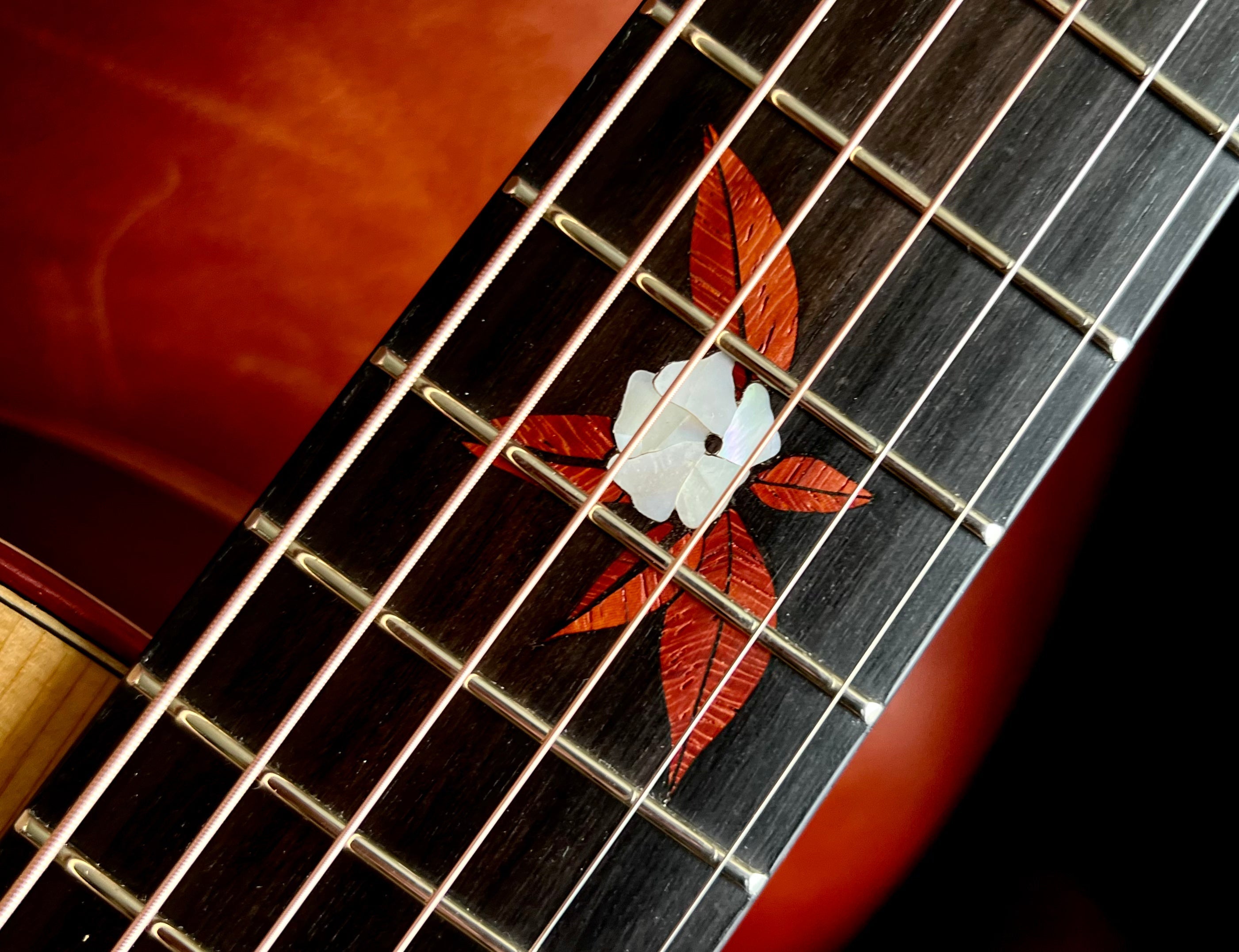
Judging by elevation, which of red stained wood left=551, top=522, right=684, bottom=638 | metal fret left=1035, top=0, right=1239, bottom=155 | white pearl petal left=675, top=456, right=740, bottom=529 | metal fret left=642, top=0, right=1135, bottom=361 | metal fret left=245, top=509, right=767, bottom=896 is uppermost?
metal fret left=1035, top=0, right=1239, bottom=155

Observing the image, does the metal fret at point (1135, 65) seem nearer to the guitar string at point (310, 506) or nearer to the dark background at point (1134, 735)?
the guitar string at point (310, 506)

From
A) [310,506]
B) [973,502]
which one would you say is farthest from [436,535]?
[973,502]

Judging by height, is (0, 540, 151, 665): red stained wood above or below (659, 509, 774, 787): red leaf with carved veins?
below

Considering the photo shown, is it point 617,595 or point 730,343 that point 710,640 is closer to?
point 617,595

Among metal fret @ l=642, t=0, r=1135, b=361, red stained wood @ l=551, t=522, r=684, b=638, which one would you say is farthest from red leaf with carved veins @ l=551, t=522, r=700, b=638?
metal fret @ l=642, t=0, r=1135, b=361

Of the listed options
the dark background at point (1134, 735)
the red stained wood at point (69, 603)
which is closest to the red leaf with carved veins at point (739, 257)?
the red stained wood at point (69, 603)

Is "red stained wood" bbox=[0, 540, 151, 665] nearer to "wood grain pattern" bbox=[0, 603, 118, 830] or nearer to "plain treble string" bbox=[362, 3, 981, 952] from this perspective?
"wood grain pattern" bbox=[0, 603, 118, 830]

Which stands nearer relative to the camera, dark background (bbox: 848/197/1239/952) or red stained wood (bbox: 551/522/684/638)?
red stained wood (bbox: 551/522/684/638)
